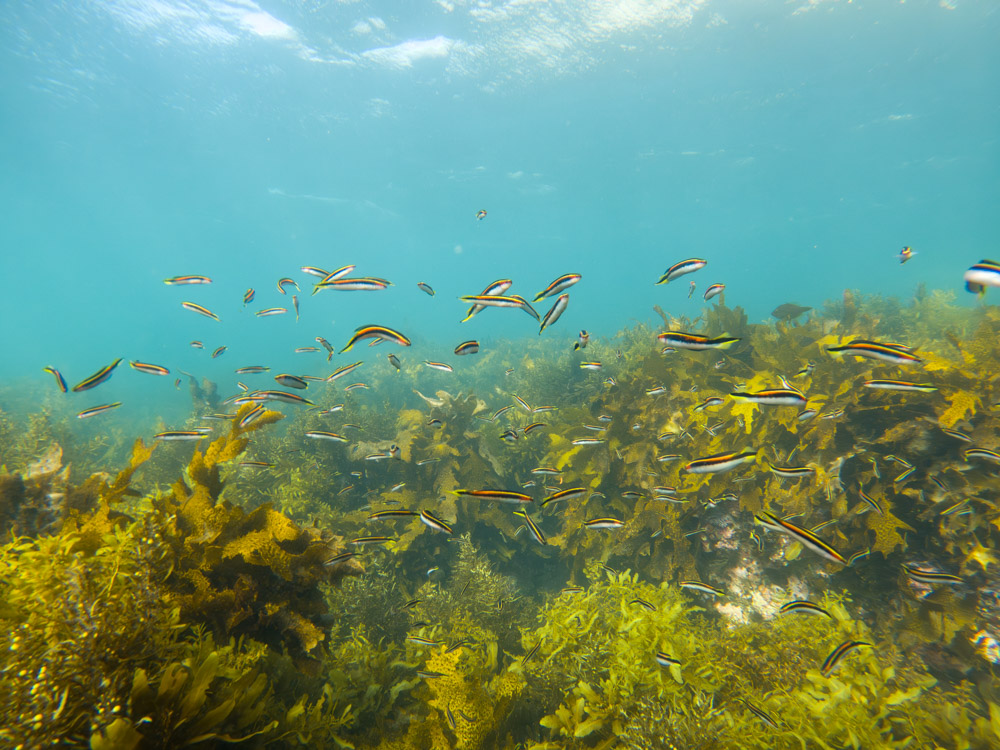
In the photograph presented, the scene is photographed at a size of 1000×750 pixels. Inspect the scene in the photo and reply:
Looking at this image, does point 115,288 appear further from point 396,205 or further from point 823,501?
point 823,501

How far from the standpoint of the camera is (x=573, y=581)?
6.56 metres

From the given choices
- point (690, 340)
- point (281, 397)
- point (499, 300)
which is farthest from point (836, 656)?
point (281, 397)

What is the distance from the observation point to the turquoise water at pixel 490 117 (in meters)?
21.5

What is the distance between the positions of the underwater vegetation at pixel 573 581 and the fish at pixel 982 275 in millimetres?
995

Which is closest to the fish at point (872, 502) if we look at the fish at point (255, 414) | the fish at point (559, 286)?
the fish at point (559, 286)

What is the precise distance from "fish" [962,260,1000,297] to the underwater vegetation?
995 mm

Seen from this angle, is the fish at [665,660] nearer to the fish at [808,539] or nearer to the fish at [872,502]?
the fish at [808,539]

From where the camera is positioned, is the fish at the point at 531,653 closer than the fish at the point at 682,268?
Yes

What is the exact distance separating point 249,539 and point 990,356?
28.9ft

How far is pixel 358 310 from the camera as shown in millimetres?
163875

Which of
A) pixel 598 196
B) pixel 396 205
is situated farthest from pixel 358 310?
pixel 598 196

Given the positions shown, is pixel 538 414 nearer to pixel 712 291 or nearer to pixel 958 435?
pixel 712 291

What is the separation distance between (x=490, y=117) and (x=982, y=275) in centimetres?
3315

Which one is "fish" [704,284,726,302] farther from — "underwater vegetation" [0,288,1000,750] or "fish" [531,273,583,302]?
"fish" [531,273,583,302]
